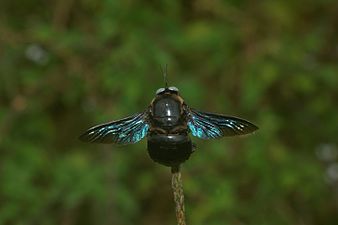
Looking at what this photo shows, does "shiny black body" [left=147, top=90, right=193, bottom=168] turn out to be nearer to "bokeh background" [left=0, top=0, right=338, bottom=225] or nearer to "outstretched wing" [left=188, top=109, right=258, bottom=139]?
"outstretched wing" [left=188, top=109, right=258, bottom=139]

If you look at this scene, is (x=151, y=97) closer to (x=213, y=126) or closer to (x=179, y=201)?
(x=213, y=126)

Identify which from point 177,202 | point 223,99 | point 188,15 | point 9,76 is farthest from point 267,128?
point 177,202

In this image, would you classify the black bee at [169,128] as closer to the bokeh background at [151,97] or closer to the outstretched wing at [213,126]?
the outstretched wing at [213,126]

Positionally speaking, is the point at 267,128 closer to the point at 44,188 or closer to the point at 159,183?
the point at 159,183

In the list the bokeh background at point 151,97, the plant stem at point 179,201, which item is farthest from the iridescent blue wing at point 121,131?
the bokeh background at point 151,97

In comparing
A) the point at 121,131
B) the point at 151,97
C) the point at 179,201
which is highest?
the point at 151,97

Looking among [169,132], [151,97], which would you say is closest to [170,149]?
[169,132]

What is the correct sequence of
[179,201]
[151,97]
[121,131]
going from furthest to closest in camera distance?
[151,97] < [121,131] < [179,201]

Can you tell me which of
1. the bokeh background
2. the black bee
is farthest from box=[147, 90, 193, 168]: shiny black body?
the bokeh background
